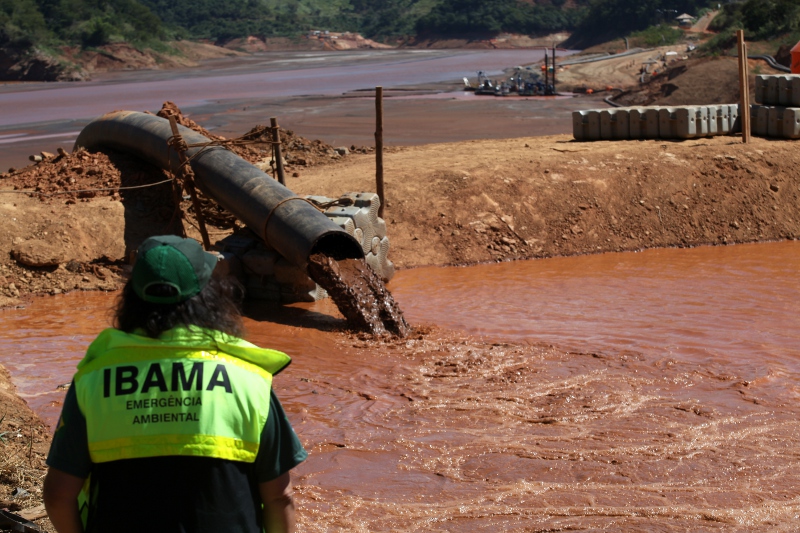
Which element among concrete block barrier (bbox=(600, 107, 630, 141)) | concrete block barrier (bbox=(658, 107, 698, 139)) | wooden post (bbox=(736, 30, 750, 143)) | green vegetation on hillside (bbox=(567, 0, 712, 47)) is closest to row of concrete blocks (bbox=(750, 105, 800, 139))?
wooden post (bbox=(736, 30, 750, 143))

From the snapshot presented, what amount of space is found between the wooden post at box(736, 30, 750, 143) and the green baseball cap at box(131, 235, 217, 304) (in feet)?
46.6

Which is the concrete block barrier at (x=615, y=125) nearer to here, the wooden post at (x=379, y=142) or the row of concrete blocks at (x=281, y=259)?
the wooden post at (x=379, y=142)

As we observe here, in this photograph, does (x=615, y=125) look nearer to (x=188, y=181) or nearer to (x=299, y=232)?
(x=188, y=181)

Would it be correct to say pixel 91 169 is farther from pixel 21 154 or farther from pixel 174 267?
pixel 174 267

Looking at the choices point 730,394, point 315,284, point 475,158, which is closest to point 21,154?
point 475,158

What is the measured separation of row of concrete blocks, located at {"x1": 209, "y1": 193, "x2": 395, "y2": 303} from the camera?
10.7m

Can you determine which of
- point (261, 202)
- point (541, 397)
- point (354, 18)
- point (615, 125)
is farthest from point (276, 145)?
point (354, 18)

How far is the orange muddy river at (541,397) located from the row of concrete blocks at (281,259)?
0.29m

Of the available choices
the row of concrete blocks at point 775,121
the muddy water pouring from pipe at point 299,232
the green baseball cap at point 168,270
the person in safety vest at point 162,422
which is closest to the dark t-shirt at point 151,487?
the person in safety vest at point 162,422

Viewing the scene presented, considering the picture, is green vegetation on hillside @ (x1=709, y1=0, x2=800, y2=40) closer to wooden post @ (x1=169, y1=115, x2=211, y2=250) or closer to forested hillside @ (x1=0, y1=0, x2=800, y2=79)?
forested hillside @ (x1=0, y1=0, x2=800, y2=79)

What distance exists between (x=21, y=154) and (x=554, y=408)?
699 inches

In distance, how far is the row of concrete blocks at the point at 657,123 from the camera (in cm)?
1627

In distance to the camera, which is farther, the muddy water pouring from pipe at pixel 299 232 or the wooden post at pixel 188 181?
the wooden post at pixel 188 181

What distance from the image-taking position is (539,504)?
5543 mm
